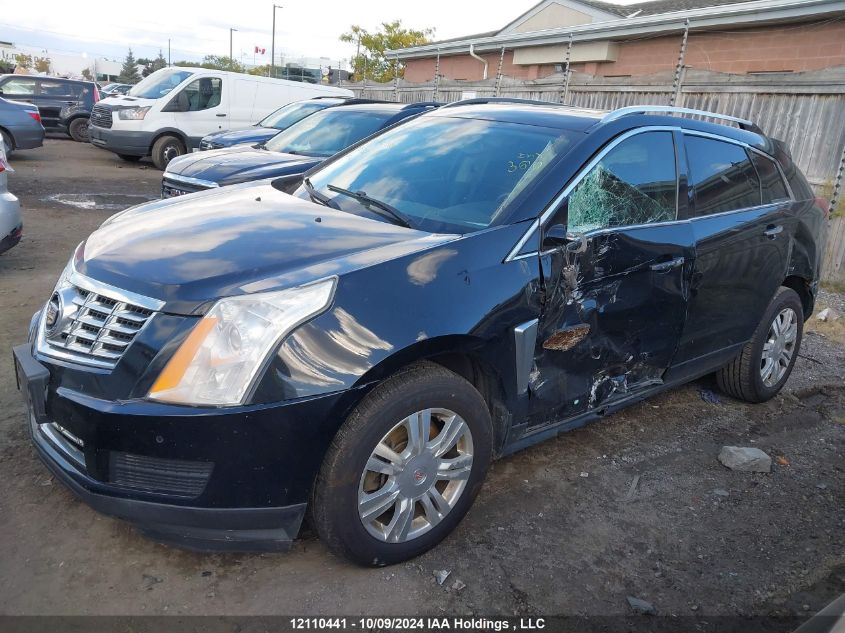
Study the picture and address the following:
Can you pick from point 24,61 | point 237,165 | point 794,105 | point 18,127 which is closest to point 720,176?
point 237,165

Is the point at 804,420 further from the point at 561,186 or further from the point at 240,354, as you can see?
the point at 240,354

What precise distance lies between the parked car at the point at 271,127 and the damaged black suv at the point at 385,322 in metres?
6.21

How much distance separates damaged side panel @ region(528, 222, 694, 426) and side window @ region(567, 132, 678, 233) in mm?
83

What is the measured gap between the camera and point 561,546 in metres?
2.97

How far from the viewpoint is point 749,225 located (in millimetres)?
4062

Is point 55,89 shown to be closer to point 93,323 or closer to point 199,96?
point 199,96

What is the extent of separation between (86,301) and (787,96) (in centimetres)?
887

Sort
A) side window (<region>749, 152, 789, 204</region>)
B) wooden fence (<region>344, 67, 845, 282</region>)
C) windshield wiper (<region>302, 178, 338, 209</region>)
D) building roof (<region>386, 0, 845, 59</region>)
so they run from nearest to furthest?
windshield wiper (<region>302, 178, 338, 209</region>), side window (<region>749, 152, 789, 204</region>), wooden fence (<region>344, 67, 845, 282</region>), building roof (<region>386, 0, 845, 59</region>)

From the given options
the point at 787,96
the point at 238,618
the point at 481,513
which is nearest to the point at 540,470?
the point at 481,513

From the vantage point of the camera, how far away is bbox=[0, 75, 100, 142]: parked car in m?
17.4

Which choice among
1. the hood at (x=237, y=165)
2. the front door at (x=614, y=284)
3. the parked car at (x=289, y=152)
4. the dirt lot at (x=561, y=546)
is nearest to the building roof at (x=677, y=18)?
the parked car at (x=289, y=152)

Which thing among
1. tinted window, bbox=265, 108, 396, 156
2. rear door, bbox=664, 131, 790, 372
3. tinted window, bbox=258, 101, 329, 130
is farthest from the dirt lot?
tinted window, bbox=258, 101, 329, 130

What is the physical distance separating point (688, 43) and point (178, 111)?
11.6 meters

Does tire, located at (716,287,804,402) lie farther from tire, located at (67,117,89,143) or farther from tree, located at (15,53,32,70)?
tree, located at (15,53,32,70)
